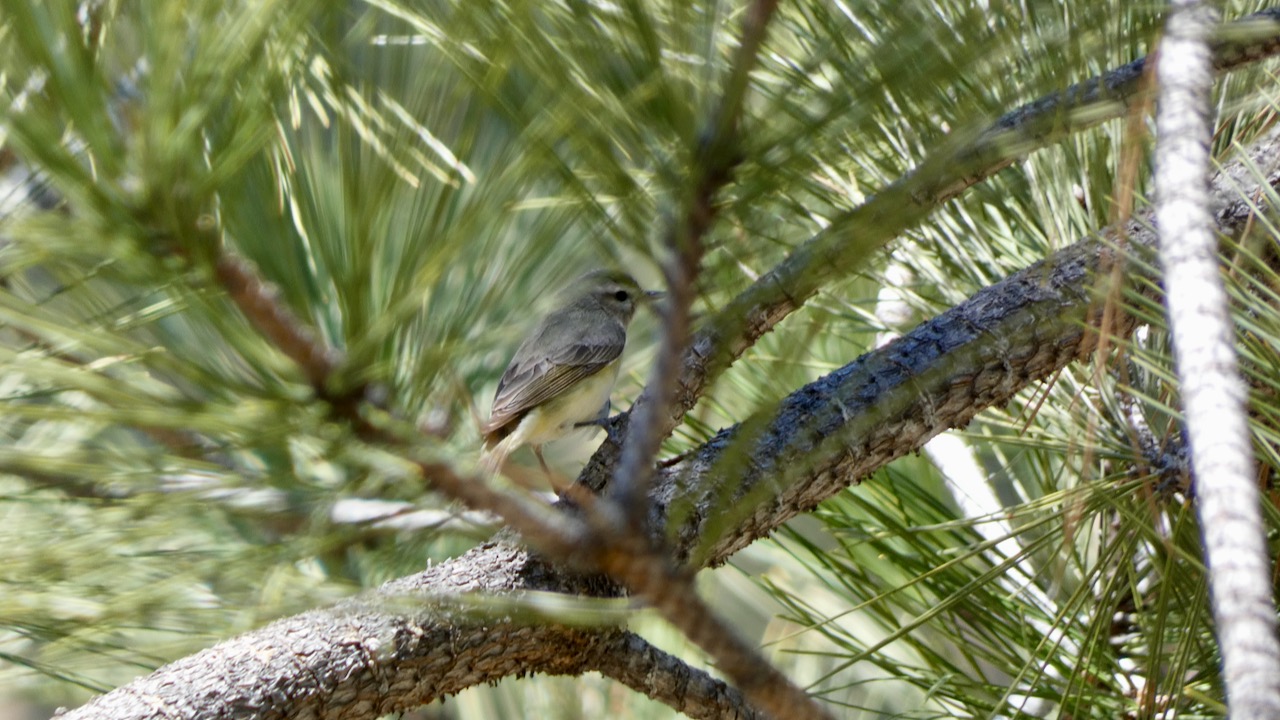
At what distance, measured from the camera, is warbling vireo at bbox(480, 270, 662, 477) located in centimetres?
301

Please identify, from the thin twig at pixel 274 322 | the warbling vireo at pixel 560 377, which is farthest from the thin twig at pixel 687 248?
the warbling vireo at pixel 560 377

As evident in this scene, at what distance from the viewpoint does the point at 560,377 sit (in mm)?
3199

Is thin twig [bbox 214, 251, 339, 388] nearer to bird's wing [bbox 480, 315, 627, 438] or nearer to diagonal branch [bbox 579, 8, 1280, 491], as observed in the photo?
diagonal branch [bbox 579, 8, 1280, 491]

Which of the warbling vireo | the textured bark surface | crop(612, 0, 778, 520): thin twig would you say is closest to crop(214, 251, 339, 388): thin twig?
crop(612, 0, 778, 520): thin twig

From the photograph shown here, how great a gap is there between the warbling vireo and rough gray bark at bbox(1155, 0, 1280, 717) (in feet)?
6.50

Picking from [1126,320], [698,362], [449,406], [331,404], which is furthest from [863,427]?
[331,404]

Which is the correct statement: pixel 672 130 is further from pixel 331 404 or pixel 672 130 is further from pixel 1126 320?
pixel 1126 320

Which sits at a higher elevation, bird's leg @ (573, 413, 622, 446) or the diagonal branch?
bird's leg @ (573, 413, 622, 446)

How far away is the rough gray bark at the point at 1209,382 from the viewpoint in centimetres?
72

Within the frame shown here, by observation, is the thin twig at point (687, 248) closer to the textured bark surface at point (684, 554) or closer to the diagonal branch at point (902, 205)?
the diagonal branch at point (902, 205)

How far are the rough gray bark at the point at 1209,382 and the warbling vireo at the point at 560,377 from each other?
1.98 m

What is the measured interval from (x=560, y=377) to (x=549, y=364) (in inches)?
1.9

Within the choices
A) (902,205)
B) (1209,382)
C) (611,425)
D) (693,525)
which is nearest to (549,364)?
(611,425)

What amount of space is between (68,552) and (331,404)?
912mm
